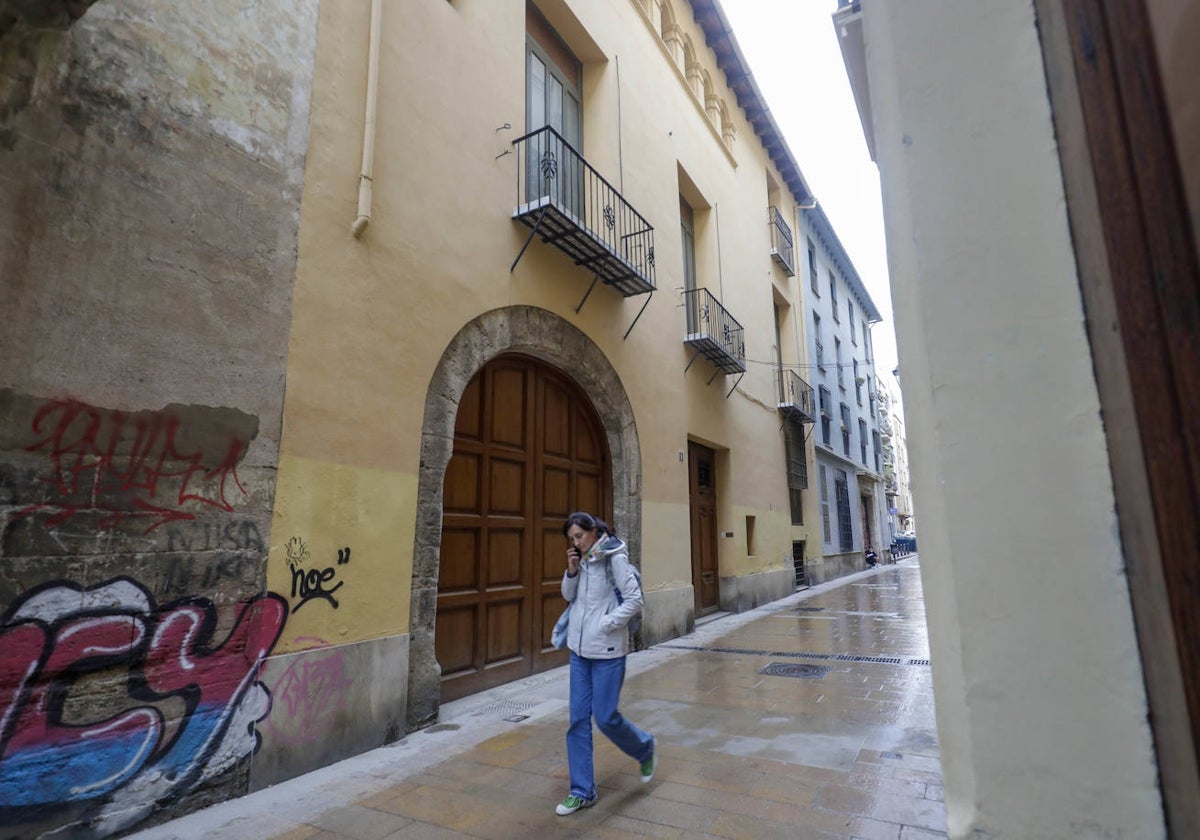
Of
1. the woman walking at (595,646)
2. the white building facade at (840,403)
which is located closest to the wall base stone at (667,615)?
the woman walking at (595,646)

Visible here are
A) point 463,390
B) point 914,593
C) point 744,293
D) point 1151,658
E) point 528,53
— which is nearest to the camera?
point 1151,658

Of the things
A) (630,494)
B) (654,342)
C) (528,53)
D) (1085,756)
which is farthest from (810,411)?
(1085,756)

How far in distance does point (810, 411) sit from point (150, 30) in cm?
1541

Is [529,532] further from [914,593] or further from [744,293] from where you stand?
[914,593]

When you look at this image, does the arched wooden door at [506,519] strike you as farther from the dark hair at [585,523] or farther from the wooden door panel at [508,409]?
the dark hair at [585,523]

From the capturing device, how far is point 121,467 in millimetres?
3363

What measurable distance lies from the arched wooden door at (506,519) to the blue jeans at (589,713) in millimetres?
2422

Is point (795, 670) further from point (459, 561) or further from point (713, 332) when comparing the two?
point (713, 332)

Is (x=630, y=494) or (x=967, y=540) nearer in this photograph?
(x=967, y=540)

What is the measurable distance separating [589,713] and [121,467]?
9.32ft

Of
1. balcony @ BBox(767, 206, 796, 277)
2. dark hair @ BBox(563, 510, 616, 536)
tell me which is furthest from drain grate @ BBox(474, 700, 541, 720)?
balcony @ BBox(767, 206, 796, 277)

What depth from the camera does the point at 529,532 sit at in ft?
22.3

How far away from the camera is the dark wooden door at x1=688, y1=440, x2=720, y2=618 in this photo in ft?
34.9

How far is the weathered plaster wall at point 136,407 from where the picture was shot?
306cm
